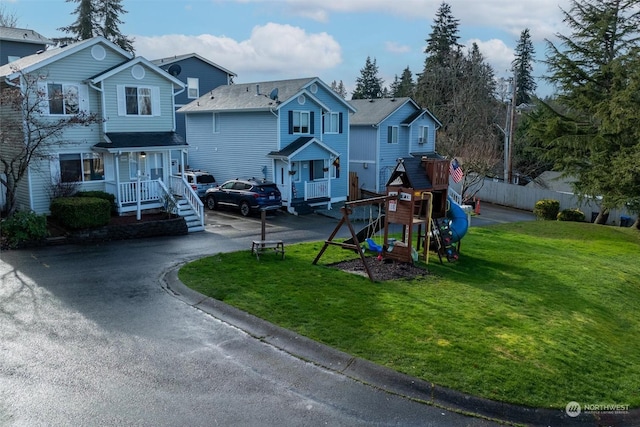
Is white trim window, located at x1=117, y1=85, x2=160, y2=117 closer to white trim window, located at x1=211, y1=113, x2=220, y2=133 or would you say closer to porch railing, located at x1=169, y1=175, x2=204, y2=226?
porch railing, located at x1=169, y1=175, x2=204, y2=226

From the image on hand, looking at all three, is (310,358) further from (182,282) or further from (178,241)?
(178,241)

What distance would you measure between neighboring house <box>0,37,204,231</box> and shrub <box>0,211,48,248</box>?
3.82 m

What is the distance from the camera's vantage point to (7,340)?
30.3ft

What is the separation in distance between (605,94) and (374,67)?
5678 centimetres

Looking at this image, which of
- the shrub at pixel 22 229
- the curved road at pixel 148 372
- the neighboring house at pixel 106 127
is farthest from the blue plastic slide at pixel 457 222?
the shrub at pixel 22 229

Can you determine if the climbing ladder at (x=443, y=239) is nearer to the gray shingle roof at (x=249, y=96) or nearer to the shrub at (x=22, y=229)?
the shrub at (x=22, y=229)

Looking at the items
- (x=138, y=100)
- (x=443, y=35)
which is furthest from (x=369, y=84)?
(x=138, y=100)

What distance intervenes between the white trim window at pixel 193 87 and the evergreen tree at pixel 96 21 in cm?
1729

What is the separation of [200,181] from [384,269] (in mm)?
18437

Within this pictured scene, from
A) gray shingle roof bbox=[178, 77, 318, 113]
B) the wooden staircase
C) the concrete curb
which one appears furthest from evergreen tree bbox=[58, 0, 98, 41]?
the concrete curb

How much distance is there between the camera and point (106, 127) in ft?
73.5

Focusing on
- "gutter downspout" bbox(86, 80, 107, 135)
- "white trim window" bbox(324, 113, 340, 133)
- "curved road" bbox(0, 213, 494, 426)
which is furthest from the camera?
"white trim window" bbox(324, 113, 340, 133)

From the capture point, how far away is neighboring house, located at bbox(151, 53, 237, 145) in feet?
131

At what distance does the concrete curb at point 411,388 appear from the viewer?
7.10 meters
